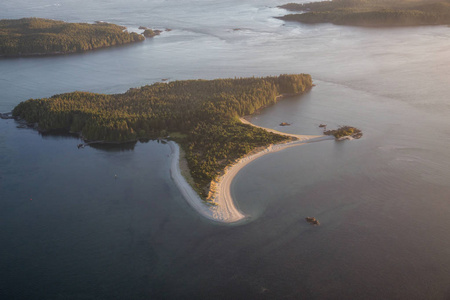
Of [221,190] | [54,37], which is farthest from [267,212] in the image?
[54,37]

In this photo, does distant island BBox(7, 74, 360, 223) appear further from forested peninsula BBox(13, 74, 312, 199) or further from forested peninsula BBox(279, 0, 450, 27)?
forested peninsula BBox(279, 0, 450, 27)

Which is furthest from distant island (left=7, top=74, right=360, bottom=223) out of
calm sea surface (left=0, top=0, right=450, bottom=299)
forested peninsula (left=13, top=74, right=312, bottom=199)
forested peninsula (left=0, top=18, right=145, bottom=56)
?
forested peninsula (left=0, top=18, right=145, bottom=56)

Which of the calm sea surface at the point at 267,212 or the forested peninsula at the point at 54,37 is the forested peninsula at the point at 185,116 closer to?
the calm sea surface at the point at 267,212

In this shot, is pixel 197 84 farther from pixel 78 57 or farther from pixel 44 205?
pixel 78 57

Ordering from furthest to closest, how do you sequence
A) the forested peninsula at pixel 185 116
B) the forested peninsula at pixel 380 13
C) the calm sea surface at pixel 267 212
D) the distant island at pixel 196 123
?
1. the forested peninsula at pixel 380 13
2. the forested peninsula at pixel 185 116
3. the distant island at pixel 196 123
4. the calm sea surface at pixel 267 212

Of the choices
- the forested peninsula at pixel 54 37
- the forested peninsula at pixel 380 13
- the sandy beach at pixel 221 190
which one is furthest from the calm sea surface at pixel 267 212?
the forested peninsula at pixel 380 13

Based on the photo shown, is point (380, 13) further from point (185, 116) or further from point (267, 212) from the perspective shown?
point (267, 212)

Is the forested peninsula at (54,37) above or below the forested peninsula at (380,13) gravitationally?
below
